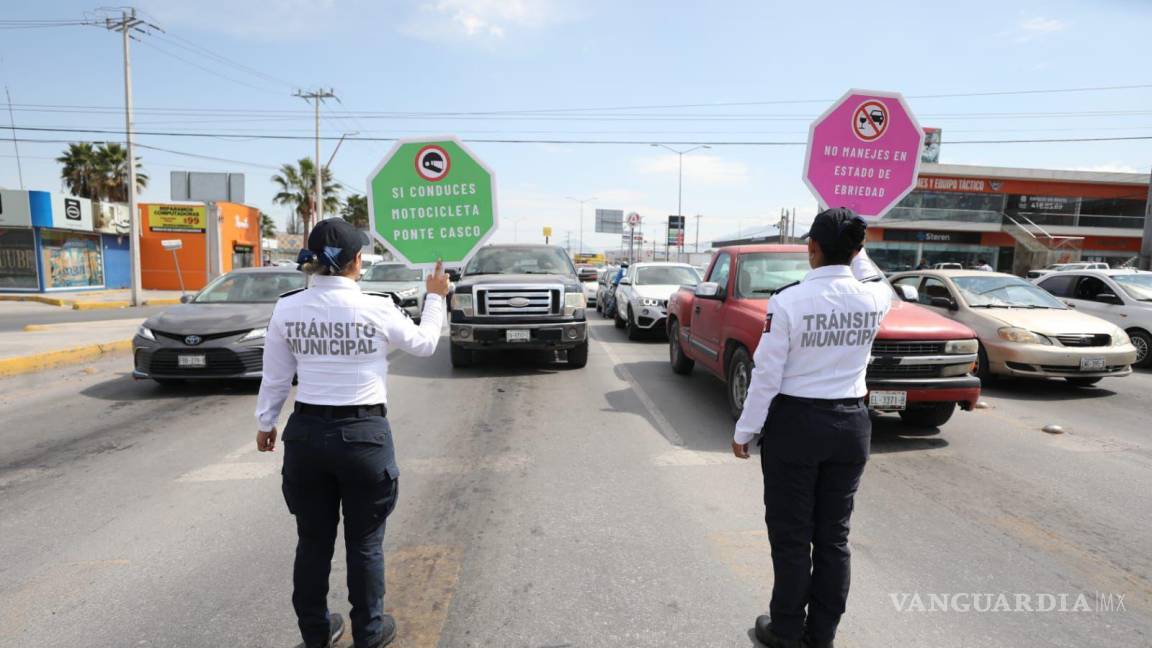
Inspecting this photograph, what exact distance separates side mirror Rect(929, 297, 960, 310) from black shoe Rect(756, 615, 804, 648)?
7876mm

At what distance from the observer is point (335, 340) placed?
261cm

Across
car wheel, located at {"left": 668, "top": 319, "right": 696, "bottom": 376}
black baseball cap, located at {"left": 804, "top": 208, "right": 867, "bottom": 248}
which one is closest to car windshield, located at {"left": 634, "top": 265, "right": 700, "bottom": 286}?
car wheel, located at {"left": 668, "top": 319, "right": 696, "bottom": 376}

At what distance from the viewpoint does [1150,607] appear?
3168 mm

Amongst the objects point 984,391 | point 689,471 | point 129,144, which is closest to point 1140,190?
point 984,391

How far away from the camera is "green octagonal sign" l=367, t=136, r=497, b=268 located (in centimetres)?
430

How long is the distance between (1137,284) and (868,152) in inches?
329

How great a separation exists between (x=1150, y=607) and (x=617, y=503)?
9.27 feet

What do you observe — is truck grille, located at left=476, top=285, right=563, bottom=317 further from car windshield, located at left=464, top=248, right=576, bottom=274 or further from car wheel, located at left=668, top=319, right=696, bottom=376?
car wheel, located at left=668, top=319, right=696, bottom=376

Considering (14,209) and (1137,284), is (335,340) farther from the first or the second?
(14,209)

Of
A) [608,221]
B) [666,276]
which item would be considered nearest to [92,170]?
[666,276]

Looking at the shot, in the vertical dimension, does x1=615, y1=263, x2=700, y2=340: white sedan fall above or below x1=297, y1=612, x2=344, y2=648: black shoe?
above

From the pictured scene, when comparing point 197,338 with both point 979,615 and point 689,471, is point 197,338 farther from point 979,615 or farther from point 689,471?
point 979,615

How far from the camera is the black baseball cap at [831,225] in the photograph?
2.75 m

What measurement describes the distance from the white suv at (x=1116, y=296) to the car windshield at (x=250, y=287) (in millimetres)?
11765
